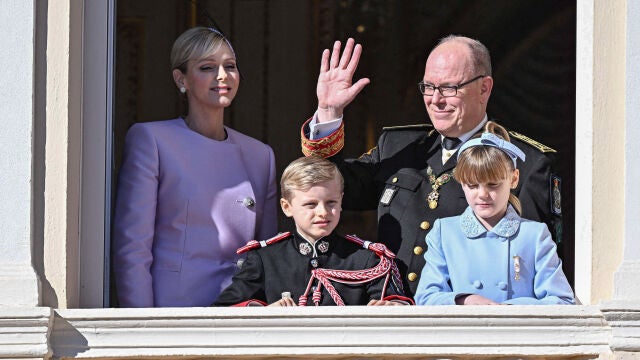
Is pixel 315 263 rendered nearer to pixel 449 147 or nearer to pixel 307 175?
pixel 307 175

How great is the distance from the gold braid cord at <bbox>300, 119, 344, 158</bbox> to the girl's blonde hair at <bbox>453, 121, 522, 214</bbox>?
1.90 feet

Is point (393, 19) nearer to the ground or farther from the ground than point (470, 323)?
farther from the ground

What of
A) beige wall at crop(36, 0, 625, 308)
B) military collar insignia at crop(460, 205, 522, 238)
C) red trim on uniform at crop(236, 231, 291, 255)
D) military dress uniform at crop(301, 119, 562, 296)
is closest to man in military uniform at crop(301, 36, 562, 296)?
military dress uniform at crop(301, 119, 562, 296)

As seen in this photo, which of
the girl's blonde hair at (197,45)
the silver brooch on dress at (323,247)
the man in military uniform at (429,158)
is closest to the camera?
the silver brooch on dress at (323,247)

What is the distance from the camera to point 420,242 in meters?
7.64

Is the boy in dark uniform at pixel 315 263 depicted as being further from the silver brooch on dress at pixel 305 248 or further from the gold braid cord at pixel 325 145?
the gold braid cord at pixel 325 145

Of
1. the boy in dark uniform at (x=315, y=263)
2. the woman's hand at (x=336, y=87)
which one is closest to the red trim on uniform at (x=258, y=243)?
the boy in dark uniform at (x=315, y=263)

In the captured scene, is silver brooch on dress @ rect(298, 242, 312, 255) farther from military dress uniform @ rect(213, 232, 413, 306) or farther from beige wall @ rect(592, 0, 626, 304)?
beige wall @ rect(592, 0, 626, 304)

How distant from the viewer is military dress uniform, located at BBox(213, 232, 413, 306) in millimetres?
7422

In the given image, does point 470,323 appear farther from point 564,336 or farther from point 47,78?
point 47,78

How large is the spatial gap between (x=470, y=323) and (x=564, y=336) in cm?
37

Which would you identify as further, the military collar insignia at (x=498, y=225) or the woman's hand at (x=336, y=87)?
the woman's hand at (x=336, y=87)

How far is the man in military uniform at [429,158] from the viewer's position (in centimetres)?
762

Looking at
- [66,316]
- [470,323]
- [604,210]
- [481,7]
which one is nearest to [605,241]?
[604,210]
